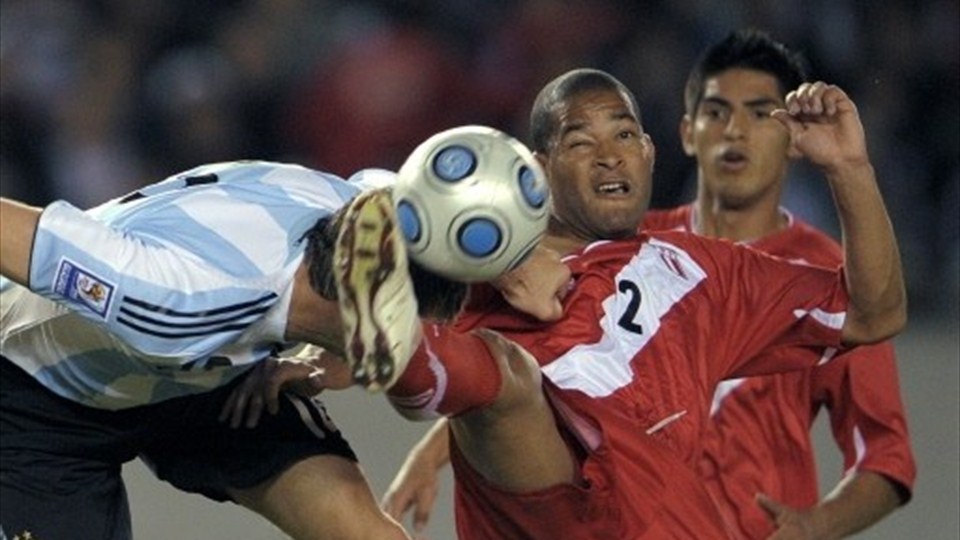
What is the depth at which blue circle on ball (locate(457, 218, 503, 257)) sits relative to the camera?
3295 millimetres

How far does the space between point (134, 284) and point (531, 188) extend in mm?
581

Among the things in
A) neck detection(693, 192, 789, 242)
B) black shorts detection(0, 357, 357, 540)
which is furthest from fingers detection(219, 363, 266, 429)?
neck detection(693, 192, 789, 242)

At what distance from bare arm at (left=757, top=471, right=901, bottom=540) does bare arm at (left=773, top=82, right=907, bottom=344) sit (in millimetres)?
500

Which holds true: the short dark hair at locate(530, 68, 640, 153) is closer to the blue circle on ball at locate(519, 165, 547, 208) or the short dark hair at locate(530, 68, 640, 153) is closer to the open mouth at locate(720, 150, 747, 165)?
the blue circle on ball at locate(519, 165, 547, 208)

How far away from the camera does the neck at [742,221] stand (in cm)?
482

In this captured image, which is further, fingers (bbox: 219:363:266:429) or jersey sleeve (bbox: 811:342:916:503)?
jersey sleeve (bbox: 811:342:916:503)

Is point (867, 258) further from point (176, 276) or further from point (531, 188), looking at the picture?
point (176, 276)

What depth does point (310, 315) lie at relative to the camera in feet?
11.3

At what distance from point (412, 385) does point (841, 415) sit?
1.58m

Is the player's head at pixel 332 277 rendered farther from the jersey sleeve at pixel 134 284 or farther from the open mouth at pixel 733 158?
the open mouth at pixel 733 158

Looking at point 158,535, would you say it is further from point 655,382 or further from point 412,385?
point 412,385

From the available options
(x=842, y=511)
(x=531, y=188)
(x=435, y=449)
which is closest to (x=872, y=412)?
(x=842, y=511)

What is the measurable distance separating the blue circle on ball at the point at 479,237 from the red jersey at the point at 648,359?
412mm

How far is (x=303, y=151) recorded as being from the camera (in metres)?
7.49
